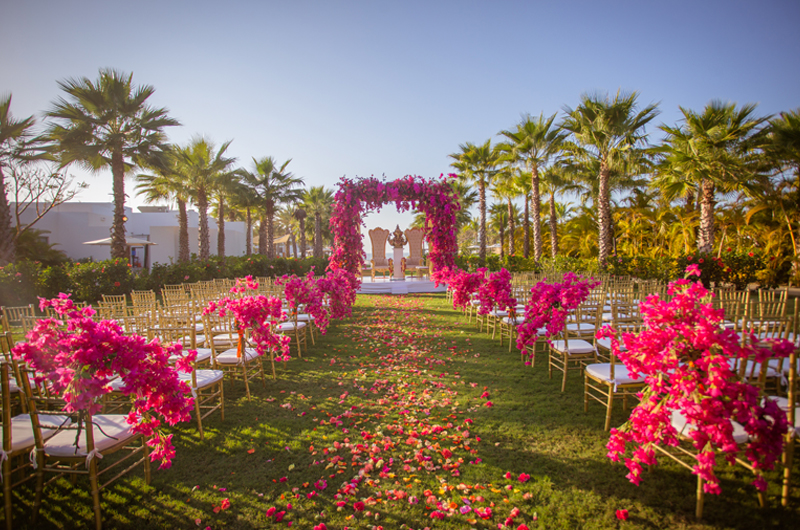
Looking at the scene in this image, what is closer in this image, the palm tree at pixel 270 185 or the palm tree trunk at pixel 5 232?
the palm tree trunk at pixel 5 232

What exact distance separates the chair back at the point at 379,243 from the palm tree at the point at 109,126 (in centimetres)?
966

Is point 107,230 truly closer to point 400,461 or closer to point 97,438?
point 97,438

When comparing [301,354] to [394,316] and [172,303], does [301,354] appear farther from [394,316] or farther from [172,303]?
[394,316]

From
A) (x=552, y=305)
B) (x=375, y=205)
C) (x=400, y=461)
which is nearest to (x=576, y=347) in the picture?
(x=552, y=305)

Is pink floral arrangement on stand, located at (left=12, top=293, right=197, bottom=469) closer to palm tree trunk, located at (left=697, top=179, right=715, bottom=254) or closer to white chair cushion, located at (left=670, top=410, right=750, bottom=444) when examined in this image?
white chair cushion, located at (left=670, top=410, right=750, bottom=444)

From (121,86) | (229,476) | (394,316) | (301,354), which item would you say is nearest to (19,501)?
(229,476)

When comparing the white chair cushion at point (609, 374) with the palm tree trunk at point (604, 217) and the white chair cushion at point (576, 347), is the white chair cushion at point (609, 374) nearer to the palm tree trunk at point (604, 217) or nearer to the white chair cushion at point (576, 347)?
the white chair cushion at point (576, 347)

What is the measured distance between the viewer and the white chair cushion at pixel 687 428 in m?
2.18

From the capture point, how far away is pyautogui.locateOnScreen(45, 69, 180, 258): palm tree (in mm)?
12266

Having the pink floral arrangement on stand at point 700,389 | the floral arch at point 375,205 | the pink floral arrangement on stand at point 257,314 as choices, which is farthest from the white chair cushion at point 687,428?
the floral arch at point 375,205

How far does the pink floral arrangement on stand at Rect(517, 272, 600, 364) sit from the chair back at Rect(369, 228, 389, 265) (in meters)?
14.3

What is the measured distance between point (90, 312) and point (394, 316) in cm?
724

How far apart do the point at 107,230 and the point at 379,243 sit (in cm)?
1811

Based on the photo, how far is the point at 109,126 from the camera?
13.0m
